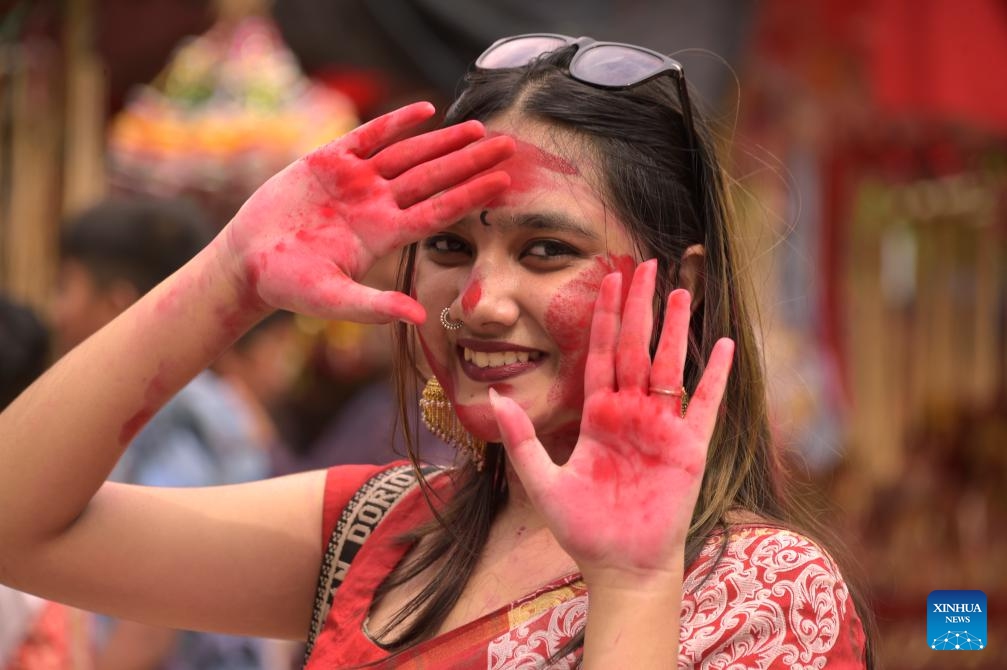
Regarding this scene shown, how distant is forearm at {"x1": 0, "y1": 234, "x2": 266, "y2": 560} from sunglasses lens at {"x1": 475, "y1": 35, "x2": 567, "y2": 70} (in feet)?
1.45

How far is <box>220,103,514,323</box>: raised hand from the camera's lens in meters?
1.69

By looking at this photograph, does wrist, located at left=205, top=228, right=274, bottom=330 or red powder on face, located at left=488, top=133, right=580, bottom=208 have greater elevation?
red powder on face, located at left=488, top=133, right=580, bottom=208

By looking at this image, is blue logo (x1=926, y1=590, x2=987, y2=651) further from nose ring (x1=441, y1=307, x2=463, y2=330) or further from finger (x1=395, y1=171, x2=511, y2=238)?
finger (x1=395, y1=171, x2=511, y2=238)

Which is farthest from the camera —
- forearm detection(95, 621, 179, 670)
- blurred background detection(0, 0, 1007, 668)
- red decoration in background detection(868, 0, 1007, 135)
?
red decoration in background detection(868, 0, 1007, 135)

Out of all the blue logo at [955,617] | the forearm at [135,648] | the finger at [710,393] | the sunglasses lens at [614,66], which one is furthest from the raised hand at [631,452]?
the forearm at [135,648]

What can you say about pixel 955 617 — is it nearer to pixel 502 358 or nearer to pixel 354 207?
pixel 502 358

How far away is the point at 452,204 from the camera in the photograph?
167 cm

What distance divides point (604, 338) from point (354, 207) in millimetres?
373

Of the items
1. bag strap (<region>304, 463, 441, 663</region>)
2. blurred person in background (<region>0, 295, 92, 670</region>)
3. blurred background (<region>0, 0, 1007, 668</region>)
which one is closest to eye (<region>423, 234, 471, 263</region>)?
bag strap (<region>304, 463, 441, 663</region>)

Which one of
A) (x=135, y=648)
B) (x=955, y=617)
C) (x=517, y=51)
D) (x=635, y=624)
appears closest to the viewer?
(x=635, y=624)

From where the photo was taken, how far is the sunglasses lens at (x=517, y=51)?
190cm

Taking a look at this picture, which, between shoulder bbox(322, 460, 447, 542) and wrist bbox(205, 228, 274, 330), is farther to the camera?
shoulder bbox(322, 460, 447, 542)

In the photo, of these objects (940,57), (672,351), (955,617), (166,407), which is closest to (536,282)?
(672,351)

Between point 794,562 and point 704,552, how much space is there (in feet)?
0.34
